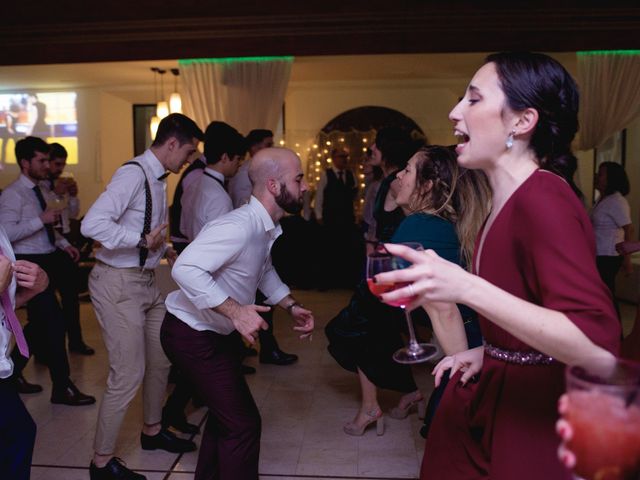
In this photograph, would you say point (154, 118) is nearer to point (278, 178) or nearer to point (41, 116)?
point (41, 116)

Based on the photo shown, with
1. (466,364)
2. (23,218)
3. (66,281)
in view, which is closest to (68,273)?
(66,281)

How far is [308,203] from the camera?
9.29 meters

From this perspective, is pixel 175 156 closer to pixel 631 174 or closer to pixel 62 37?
pixel 62 37

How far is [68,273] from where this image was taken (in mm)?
4980

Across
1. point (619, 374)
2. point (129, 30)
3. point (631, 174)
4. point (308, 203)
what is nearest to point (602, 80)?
point (631, 174)

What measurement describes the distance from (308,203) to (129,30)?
11.8 ft

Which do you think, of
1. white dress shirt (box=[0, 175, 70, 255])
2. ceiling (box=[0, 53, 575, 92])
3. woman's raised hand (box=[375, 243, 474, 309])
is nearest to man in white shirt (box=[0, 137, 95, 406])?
white dress shirt (box=[0, 175, 70, 255])

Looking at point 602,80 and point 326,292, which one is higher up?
point 602,80

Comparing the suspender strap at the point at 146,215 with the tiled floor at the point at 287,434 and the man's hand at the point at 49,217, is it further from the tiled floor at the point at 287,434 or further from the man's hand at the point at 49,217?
the man's hand at the point at 49,217

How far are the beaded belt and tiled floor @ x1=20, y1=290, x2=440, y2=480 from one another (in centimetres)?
201

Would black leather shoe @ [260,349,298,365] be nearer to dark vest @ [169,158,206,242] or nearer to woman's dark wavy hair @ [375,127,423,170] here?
dark vest @ [169,158,206,242]

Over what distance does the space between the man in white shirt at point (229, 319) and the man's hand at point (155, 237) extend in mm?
614

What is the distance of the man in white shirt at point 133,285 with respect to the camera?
299 cm

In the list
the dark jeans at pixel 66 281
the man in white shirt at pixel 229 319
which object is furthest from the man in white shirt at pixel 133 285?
the dark jeans at pixel 66 281
